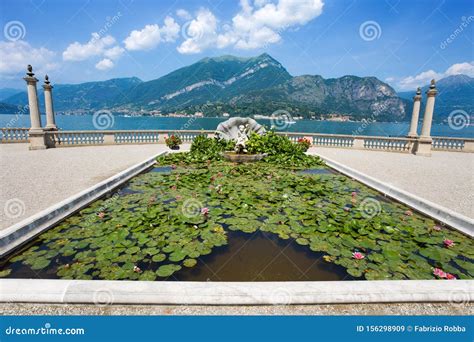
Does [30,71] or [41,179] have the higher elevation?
[30,71]

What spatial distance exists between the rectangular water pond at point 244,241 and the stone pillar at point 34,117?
37.1 feet

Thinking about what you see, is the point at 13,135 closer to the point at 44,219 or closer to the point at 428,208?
the point at 44,219

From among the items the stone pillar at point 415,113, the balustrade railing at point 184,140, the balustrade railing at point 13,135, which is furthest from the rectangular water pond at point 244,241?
the balustrade railing at point 13,135

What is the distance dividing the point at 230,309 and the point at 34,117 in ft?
56.2

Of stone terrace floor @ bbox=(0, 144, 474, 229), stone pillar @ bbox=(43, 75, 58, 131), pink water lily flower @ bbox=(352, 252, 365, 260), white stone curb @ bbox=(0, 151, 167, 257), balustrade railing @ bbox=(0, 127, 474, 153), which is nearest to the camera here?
pink water lily flower @ bbox=(352, 252, 365, 260)

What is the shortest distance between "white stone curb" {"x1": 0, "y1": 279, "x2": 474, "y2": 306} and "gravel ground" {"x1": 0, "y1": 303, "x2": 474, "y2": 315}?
4 centimetres

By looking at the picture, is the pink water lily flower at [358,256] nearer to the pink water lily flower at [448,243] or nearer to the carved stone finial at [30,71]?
the pink water lily flower at [448,243]

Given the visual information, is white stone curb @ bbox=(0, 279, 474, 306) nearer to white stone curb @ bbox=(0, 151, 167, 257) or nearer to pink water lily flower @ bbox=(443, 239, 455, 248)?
white stone curb @ bbox=(0, 151, 167, 257)

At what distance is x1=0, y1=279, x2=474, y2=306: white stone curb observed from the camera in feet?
8.01

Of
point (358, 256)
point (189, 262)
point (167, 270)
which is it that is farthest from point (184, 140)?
point (358, 256)

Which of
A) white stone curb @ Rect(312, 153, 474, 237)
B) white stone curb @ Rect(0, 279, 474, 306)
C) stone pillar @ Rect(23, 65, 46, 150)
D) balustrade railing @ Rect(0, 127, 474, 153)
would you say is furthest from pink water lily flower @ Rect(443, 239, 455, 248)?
stone pillar @ Rect(23, 65, 46, 150)

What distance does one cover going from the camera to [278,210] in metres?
5.37

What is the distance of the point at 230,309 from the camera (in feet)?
7.83

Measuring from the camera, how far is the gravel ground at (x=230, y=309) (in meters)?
2.35
